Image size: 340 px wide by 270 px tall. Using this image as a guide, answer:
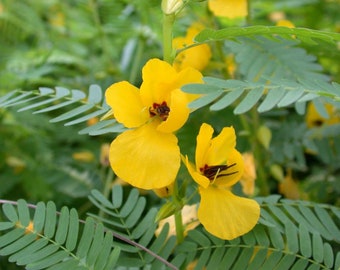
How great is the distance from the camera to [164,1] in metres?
0.67

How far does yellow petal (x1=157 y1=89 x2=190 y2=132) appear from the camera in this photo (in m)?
0.62

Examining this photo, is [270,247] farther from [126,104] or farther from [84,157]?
[84,157]

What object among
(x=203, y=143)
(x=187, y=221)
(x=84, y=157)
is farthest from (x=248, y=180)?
(x=84, y=157)

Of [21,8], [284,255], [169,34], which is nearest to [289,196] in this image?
[284,255]

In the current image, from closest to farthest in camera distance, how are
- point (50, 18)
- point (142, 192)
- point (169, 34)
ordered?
1. point (169, 34)
2. point (142, 192)
3. point (50, 18)

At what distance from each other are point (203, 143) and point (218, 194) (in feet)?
0.21

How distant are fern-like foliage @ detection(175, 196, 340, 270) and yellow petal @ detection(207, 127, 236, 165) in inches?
4.2

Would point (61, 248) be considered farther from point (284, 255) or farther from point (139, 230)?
point (284, 255)

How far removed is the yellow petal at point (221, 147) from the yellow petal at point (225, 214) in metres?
0.04

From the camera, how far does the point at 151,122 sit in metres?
0.67

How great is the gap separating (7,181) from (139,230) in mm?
562

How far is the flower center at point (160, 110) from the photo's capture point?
2.19ft

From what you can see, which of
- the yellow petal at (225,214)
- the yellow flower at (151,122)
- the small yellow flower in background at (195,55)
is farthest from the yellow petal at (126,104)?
the small yellow flower in background at (195,55)

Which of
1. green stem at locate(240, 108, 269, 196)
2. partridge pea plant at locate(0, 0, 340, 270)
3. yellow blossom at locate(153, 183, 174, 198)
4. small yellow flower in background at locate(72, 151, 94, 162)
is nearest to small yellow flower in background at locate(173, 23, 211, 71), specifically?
partridge pea plant at locate(0, 0, 340, 270)
